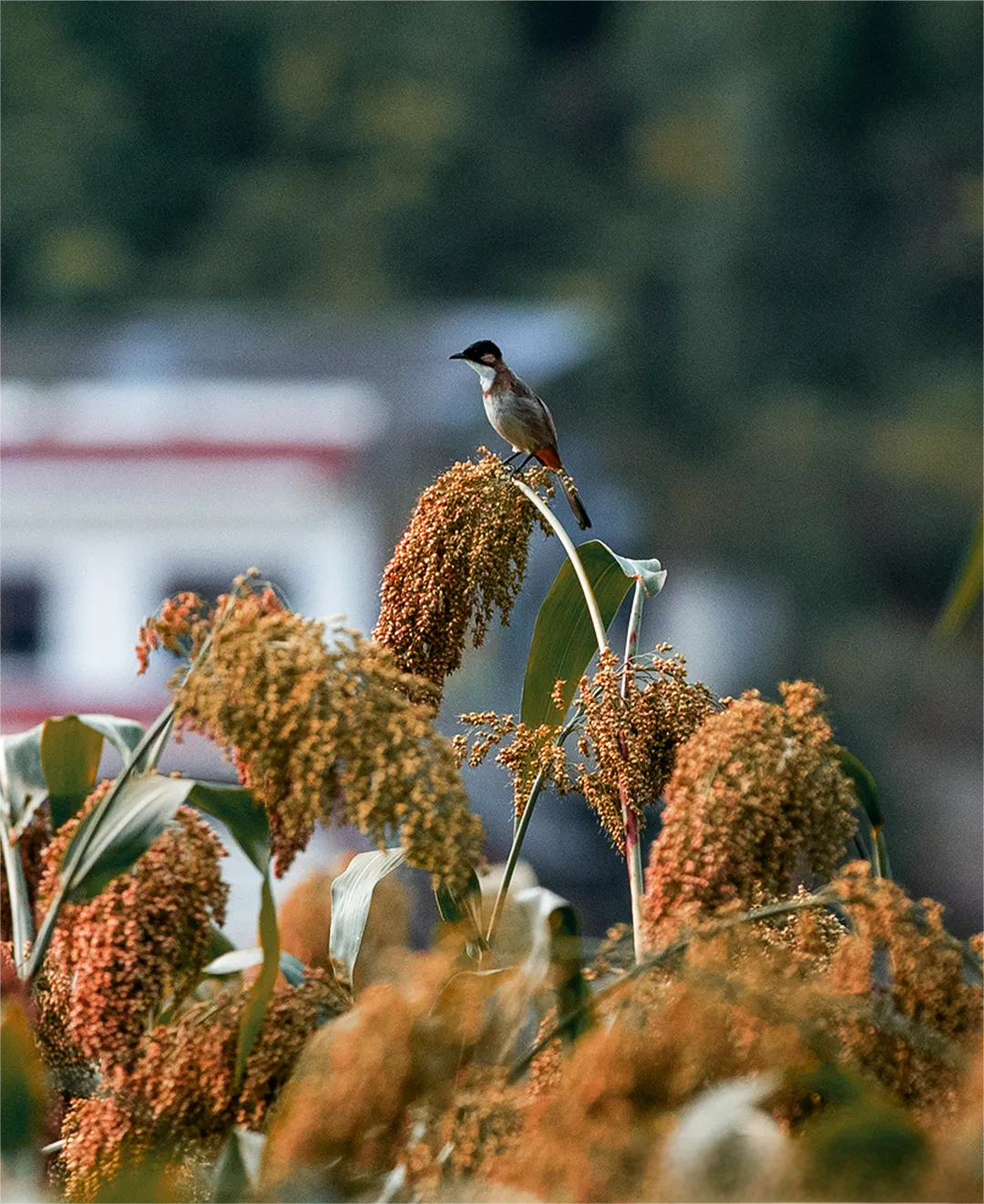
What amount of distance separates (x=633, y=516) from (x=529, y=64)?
9.76m

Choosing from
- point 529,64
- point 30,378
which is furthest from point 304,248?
point 30,378

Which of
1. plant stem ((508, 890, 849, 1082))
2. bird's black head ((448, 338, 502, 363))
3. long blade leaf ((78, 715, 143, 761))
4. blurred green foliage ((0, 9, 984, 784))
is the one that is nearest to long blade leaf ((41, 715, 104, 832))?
long blade leaf ((78, 715, 143, 761))

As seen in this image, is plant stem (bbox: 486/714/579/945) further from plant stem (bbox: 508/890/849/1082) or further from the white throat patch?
the white throat patch

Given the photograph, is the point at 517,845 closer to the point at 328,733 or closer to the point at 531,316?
the point at 328,733

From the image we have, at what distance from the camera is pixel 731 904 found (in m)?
0.46

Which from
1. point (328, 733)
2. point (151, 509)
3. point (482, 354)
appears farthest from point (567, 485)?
Result: point (151, 509)

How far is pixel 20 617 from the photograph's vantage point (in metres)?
12.9

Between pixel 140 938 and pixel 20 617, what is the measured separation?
12.8m

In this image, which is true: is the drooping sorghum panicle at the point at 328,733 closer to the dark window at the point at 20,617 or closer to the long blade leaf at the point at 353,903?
the long blade leaf at the point at 353,903

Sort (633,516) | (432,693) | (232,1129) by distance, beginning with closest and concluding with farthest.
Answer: (232,1129), (432,693), (633,516)

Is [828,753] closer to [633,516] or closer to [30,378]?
[30,378]

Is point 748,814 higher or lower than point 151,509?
lower

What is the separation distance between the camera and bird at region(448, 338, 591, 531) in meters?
1.22

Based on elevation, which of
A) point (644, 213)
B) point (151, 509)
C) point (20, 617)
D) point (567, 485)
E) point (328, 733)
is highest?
point (644, 213)
